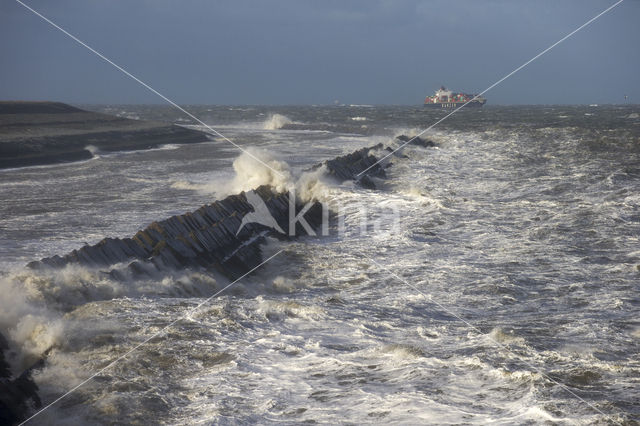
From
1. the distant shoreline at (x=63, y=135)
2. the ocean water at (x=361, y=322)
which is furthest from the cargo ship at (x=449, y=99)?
the ocean water at (x=361, y=322)

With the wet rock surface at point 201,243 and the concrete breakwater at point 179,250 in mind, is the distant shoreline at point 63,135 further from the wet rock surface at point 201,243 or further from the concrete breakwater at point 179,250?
the concrete breakwater at point 179,250

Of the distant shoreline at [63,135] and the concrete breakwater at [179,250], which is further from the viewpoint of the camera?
the distant shoreline at [63,135]

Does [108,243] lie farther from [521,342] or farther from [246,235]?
[521,342]

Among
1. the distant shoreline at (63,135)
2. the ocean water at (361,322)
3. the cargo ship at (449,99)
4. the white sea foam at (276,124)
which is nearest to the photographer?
the ocean water at (361,322)

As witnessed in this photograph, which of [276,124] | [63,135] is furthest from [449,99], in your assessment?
[63,135]

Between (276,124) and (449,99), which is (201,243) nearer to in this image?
(276,124)
